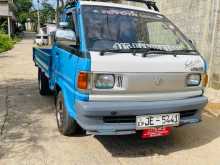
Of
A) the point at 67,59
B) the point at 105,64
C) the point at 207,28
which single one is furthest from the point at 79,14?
the point at 207,28

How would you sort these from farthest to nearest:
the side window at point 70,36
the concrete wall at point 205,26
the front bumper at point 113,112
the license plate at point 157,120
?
1. the concrete wall at point 205,26
2. the side window at point 70,36
3. the license plate at point 157,120
4. the front bumper at point 113,112

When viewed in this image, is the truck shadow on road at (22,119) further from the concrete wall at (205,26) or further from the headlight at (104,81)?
the concrete wall at (205,26)

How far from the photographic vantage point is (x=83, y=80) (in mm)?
3928

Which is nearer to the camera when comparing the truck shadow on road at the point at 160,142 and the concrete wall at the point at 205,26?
the truck shadow on road at the point at 160,142

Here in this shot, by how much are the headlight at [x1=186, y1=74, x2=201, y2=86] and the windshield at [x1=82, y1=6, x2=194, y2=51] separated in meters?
0.47

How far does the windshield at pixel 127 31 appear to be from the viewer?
4.35 meters

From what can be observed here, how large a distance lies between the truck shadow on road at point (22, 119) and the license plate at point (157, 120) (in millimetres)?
1387

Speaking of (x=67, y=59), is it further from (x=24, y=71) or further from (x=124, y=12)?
(x=24, y=71)

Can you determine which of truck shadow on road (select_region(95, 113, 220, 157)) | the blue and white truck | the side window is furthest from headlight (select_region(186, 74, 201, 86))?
the side window

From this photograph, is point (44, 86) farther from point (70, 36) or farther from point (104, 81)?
point (104, 81)

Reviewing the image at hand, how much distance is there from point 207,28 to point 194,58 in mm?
4571

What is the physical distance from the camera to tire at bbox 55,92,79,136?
470cm

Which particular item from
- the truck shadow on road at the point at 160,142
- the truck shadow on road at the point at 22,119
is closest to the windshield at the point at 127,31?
the truck shadow on road at the point at 160,142

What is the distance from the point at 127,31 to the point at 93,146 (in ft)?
5.48
